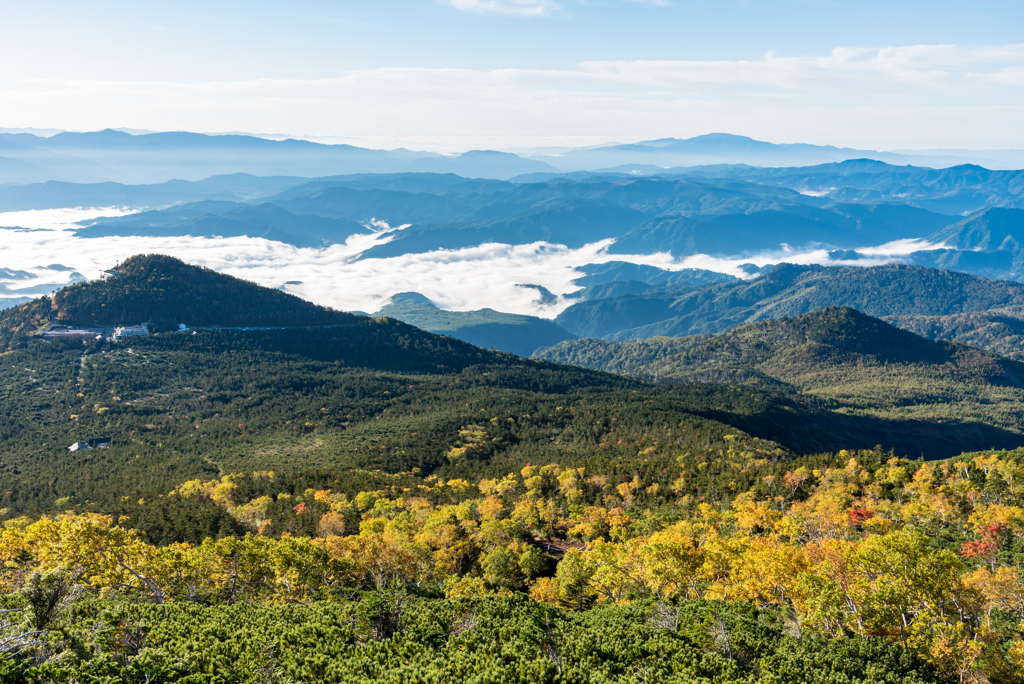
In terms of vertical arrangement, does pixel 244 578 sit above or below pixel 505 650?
below

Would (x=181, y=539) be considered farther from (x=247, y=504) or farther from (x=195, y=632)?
(x=195, y=632)

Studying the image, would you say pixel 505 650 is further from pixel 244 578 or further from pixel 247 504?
pixel 247 504

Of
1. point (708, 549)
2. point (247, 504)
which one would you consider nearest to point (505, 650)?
point (708, 549)

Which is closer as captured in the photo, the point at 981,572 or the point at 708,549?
the point at 981,572

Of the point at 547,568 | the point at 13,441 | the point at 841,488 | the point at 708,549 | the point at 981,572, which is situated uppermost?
the point at 981,572

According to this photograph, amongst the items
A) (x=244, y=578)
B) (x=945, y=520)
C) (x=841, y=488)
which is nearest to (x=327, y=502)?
(x=244, y=578)

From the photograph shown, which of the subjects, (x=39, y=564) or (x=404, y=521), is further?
(x=404, y=521)

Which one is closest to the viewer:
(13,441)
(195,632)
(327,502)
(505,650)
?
(505,650)

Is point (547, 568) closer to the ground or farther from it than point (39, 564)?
closer to the ground

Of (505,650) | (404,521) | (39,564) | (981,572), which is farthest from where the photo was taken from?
(404,521)

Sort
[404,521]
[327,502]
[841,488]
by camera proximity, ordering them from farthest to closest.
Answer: [327,502] → [841,488] → [404,521]
